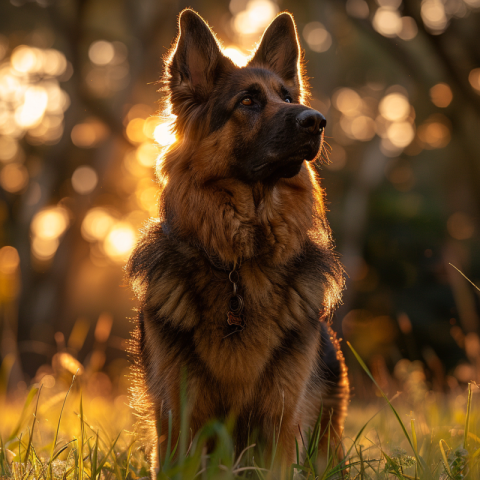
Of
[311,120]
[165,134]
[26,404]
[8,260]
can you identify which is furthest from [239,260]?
[8,260]

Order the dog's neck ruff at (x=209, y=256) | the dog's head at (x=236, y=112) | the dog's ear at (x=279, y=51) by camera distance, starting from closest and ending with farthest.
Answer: the dog's neck ruff at (x=209, y=256) < the dog's head at (x=236, y=112) < the dog's ear at (x=279, y=51)

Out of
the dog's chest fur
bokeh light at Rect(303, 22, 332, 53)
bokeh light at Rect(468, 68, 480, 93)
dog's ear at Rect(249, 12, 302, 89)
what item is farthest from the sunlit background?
the dog's chest fur

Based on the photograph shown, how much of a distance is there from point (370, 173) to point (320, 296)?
1345 cm

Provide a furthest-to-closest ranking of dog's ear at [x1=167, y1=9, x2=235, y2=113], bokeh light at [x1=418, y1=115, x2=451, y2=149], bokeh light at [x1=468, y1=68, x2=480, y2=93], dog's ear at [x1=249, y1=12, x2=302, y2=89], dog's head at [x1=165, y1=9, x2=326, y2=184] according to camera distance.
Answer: bokeh light at [x1=418, y1=115, x2=451, y2=149] → bokeh light at [x1=468, y1=68, x2=480, y2=93] → dog's ear at [x1=249, y1=12, x2=302, y2=89] → dog's ear at [x1=167, y1=9, x2=235, y2=113] → dog's head at [x1=165, y1=9, x2=326, y2=184]

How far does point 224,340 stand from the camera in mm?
2861

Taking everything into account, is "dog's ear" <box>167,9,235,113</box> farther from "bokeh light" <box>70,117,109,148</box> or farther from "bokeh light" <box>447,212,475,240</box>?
"bokeh light" <box>447,212,475,240</box>

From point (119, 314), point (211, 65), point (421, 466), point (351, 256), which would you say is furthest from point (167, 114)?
point (119, 314)

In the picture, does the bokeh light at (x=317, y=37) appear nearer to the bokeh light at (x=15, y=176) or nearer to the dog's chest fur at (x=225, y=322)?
the bokeh light at (x=15, y=176)

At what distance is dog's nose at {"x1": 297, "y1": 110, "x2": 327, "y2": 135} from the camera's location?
320 centimetres

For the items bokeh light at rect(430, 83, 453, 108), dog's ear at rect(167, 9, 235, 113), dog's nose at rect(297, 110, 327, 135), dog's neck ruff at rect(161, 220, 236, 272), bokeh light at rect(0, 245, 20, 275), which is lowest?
bokeh light at rect(0, 245, 20, 275)

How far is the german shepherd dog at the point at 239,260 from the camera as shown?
2818 millimetres

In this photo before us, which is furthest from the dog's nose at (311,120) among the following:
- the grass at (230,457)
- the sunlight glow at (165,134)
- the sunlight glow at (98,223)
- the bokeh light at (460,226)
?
the sunlight glow at (98,223)

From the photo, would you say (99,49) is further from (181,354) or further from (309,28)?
(181,354)

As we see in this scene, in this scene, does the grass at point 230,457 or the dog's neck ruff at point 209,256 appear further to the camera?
the dog's neck ruff at point 209,256
